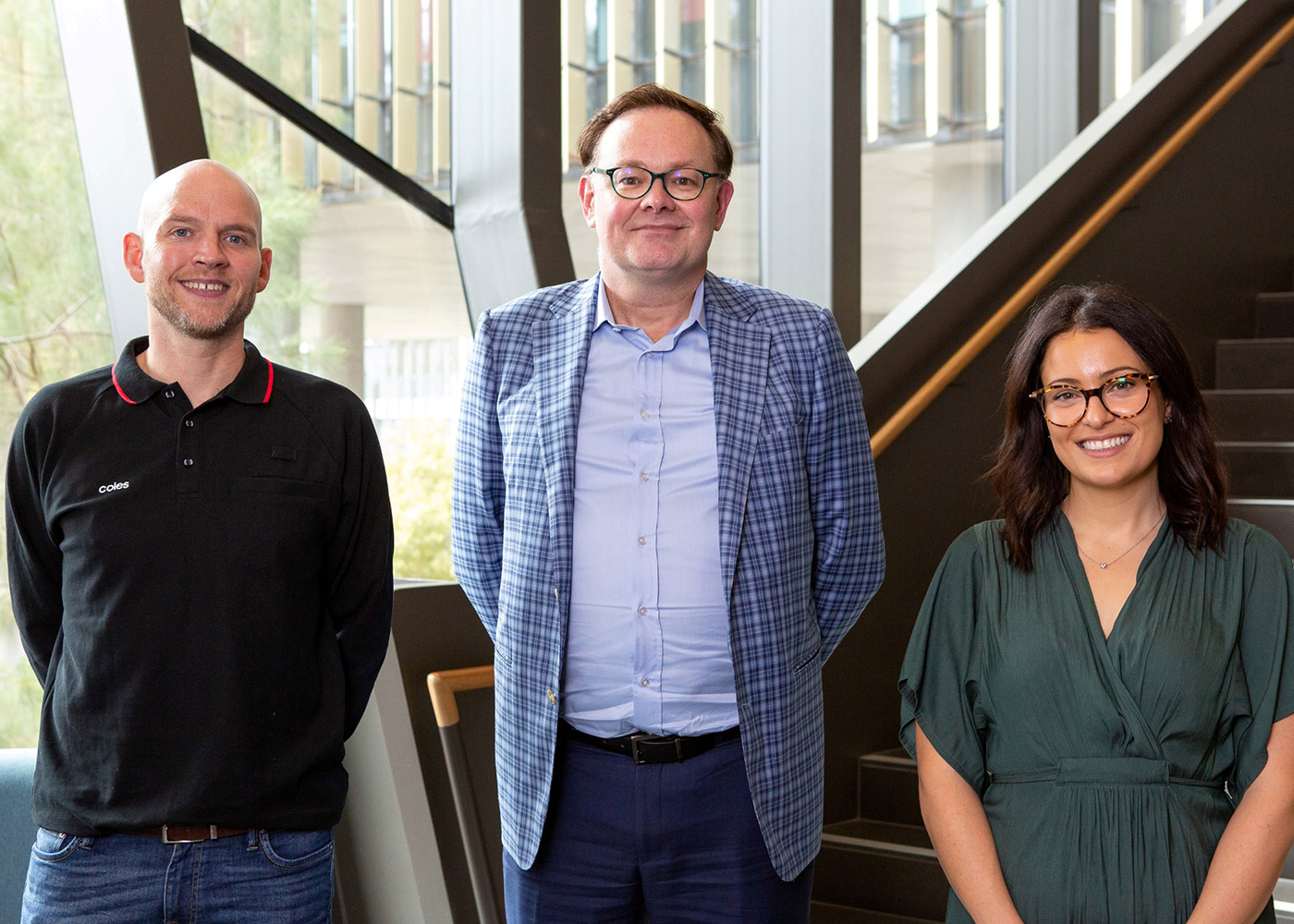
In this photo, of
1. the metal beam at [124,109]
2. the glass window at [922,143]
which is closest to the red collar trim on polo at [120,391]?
the metal beam at [124,109]

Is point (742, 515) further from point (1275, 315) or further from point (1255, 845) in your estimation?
point (1275, 315)

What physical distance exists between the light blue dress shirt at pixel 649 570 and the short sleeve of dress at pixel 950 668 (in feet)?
0.82

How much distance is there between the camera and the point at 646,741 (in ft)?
6.08

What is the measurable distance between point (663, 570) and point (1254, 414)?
317cm

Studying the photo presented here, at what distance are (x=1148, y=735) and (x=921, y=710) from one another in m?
0.29

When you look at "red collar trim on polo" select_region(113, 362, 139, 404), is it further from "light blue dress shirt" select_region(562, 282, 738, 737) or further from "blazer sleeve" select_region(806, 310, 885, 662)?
"blazer sleeve" select_region(806, 310, 885, 662)

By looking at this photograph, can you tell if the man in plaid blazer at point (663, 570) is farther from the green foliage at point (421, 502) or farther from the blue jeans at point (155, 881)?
the green foliage at point (421, 502)

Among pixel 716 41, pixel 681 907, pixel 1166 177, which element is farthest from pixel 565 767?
pixel 1166 177

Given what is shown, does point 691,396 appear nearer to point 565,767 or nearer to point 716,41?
point 565,767

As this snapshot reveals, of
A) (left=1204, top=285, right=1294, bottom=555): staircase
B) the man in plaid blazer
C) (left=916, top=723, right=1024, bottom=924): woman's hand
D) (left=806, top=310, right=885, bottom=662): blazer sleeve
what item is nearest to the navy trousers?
the man in plaid blazer

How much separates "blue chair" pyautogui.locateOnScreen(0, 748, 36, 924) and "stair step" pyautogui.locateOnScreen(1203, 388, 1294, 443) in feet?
11.5

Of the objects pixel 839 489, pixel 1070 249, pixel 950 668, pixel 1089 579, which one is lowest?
pixel 950 668

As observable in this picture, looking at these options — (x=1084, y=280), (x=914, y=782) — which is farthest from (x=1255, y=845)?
(x=1084, y=280)

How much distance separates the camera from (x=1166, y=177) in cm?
506
